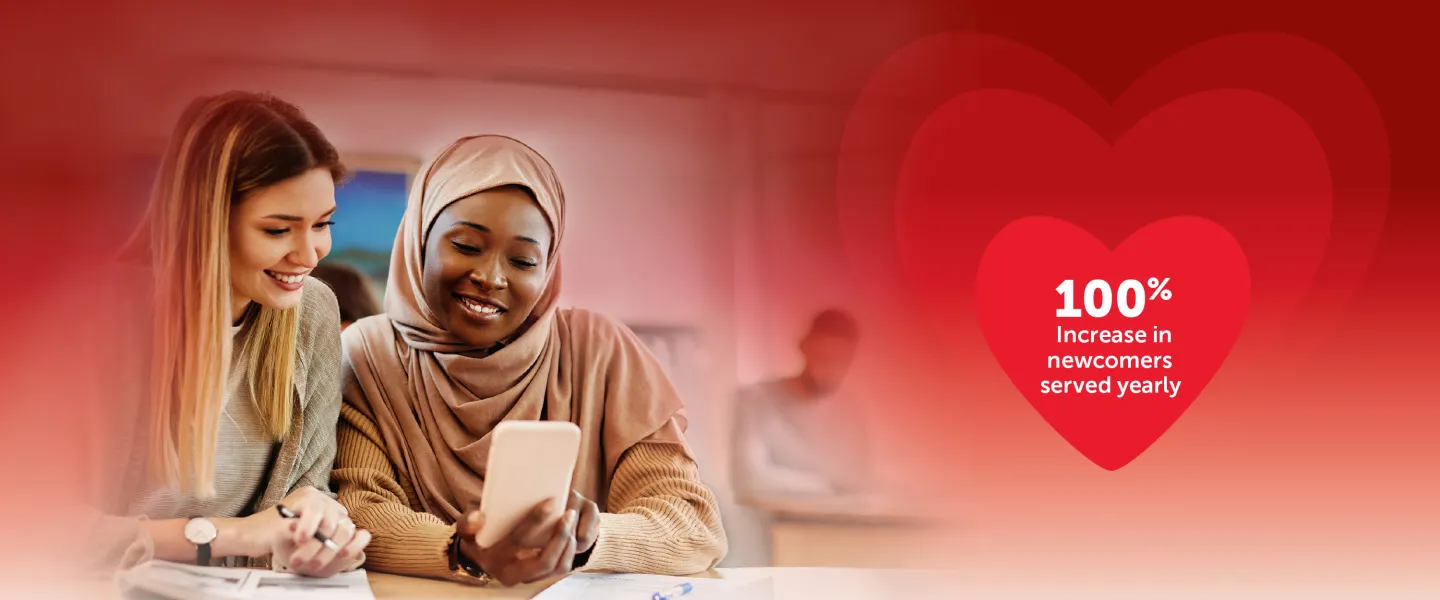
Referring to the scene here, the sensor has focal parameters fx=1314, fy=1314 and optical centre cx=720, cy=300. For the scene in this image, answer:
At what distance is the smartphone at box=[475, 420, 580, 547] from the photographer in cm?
190

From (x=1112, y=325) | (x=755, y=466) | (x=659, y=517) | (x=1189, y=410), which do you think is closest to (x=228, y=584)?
(x=659, y=517)

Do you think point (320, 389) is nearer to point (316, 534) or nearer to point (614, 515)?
point (316, 534)

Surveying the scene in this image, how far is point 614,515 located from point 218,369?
2.08 ft

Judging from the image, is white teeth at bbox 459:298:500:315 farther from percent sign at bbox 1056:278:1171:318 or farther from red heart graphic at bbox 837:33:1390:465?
percent sign at bbox 1056:278:1171:318

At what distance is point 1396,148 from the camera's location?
239cm

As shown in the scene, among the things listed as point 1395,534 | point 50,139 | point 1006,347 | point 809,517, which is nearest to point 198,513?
point 50,139

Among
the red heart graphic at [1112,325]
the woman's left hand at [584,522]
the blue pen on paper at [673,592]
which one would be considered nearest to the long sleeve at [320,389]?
the woman's left hand at [584,522]

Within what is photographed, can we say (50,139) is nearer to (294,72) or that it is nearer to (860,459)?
(294,72)

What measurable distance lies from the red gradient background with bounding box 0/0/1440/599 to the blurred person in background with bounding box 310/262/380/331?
352 millimetres

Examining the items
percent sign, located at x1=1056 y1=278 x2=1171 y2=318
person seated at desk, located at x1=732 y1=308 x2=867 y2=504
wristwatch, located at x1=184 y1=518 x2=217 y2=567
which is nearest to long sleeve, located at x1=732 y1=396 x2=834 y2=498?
person seated at desk, located at x1=732 y1=308 x2=867 y2=504

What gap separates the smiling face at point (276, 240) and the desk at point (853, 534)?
31.9 inches

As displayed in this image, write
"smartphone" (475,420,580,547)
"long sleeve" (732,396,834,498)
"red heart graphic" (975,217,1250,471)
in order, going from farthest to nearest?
"red heart graphic" (975,217,1250,471)
"long sleeve" (732,396,834,498)
"smartphone" (475,420,580,547)

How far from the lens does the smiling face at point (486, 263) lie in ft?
6.57

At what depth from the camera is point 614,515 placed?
2057mm
